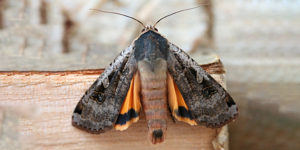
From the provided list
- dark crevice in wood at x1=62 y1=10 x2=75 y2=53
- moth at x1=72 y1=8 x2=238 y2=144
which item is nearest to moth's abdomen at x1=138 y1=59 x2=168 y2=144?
moth at x1=72 y1=8 x2=238 y2=144

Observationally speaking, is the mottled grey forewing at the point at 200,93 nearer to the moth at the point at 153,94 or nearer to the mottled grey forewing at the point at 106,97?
the moth at the point at 153,94

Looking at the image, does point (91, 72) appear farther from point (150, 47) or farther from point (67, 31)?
point (67, 31)

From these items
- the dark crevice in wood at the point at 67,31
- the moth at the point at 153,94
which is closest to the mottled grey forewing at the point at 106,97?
the moth at the point at 153,94

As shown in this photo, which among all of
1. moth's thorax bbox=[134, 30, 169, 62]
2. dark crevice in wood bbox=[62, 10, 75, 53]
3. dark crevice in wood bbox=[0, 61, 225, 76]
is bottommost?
dark crevice in wood bbox=[0, 61, 225, 76]

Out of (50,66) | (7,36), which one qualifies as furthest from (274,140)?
(7,36)

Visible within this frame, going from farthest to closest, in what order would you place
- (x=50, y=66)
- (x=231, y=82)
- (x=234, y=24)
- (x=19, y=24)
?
(x=234, y=24) < (x=19, y=24) < (x=231, y=82) < (x=50, y=66)

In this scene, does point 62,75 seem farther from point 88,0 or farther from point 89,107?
point 88,0

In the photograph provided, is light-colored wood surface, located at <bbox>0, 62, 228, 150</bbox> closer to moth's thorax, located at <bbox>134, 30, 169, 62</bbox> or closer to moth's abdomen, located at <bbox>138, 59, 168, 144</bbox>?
moth's abdomen, located at <bbox>138, 59, 168, 144</bbox>
